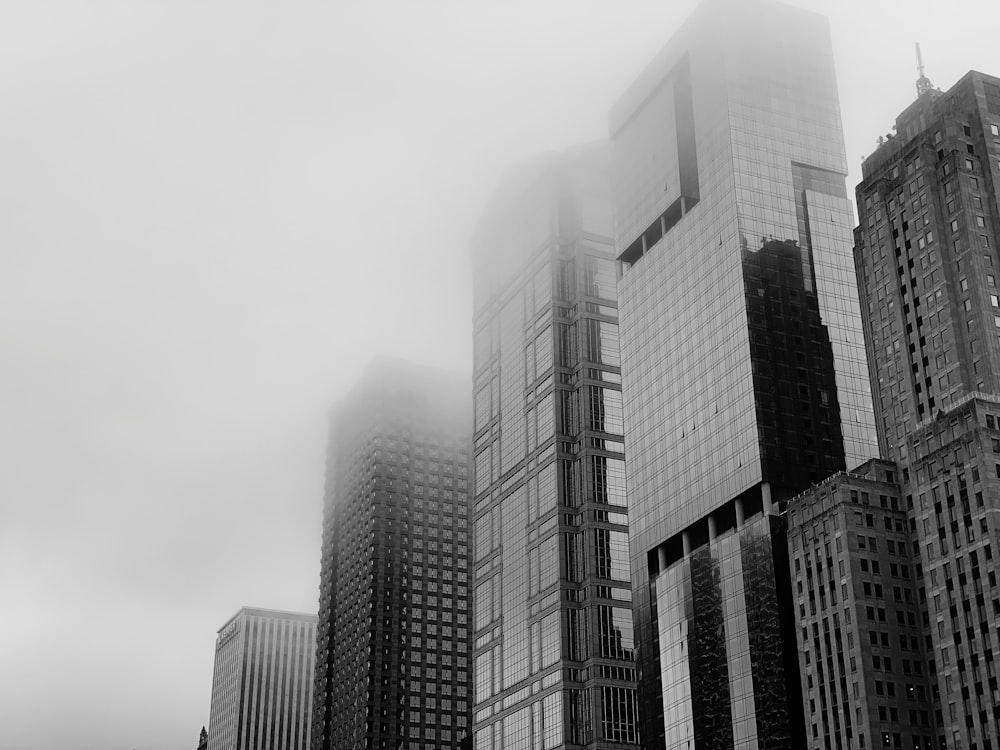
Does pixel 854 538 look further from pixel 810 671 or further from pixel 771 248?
pixel 771 248

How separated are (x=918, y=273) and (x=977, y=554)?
43.2 meters

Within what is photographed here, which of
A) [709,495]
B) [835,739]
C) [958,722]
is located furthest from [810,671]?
[709,495]

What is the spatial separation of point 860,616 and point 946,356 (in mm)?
36072

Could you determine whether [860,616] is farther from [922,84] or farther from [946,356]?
[922,84]

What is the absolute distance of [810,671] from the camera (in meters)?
164

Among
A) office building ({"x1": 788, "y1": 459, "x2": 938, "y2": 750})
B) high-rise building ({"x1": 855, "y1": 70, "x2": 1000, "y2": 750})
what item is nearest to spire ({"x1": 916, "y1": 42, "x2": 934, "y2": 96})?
high-rise building ({"x1": 855, "y1": 70, "x2": 1000, "y2": 750})

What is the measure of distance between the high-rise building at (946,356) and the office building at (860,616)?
208 cm

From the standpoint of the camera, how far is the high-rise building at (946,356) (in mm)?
150750

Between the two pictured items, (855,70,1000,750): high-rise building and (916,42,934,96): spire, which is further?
(916,42,934,96): spire

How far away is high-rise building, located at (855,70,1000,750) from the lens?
151m

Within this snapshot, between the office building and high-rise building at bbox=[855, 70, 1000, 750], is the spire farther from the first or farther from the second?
the office building

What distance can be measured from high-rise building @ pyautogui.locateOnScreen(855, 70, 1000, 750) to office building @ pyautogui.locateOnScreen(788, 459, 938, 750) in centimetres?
208

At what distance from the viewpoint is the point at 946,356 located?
17088 cm

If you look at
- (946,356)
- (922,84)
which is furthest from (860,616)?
(922,84)
